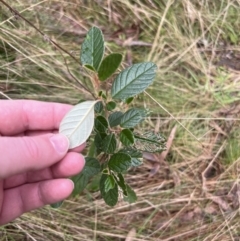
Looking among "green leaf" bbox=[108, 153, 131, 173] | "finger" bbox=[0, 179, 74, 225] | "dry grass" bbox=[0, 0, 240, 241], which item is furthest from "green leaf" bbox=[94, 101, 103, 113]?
"dry grass" bbox=[0, 0, 240, 241]

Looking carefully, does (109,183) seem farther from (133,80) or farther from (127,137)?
(133,80)

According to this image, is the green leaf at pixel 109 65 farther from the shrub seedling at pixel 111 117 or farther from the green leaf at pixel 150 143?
the green leaf at pixel 150 143

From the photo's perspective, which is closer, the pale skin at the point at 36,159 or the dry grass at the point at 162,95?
the pale skin at the point at 36,159

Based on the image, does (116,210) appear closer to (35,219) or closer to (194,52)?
(35,219)

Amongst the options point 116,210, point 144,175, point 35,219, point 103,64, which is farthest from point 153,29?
point 103,64

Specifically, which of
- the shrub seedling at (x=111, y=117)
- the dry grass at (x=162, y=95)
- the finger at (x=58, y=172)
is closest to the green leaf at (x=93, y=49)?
the shrub seedling at (x=111, y=117)

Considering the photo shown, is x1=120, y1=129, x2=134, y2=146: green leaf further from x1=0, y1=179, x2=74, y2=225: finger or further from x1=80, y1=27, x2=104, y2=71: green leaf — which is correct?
x1=0, y1=179, x2=74, y2=225: finger
